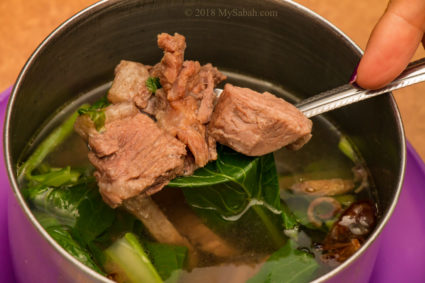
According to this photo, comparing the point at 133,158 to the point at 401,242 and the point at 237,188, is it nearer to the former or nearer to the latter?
the point at 237,188

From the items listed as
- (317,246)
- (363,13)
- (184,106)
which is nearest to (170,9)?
(184,106)

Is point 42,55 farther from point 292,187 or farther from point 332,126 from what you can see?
point 332,126

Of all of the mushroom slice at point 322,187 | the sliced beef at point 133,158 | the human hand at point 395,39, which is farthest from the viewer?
the mushroom slice at point 322,187

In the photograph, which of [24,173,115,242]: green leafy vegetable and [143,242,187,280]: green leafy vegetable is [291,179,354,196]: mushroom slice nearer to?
[143,242,187,280]: green leafy vegetable

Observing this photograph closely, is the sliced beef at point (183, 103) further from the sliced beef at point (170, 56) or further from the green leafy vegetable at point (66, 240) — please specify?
the green leafy vegetable at point (66, 240)

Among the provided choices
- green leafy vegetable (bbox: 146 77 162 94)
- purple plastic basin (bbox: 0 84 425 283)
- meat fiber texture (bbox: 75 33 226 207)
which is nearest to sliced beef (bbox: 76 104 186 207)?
meat fiber texture (bbox: 75 33 226 207)

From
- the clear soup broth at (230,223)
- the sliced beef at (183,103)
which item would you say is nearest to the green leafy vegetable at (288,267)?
the clear soup broth at (230,223)
